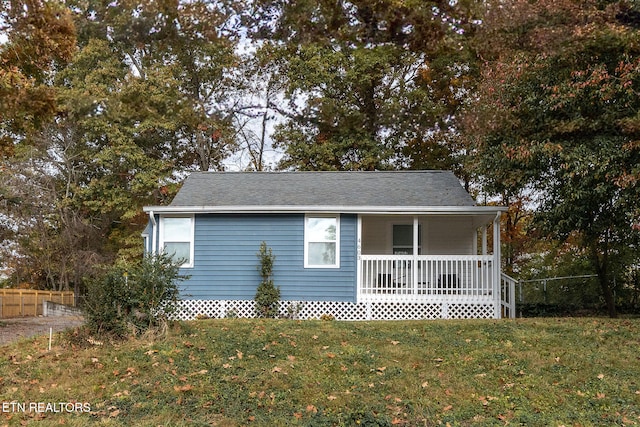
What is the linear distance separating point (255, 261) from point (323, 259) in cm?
150

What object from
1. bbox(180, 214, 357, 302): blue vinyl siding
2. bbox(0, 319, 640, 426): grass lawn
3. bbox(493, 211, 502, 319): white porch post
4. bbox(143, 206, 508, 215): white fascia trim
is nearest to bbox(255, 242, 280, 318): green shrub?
bbox(180, 214, 357, 302): blue vinyl siding

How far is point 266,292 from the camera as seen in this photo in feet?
42.2

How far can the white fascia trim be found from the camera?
12688 millimetres

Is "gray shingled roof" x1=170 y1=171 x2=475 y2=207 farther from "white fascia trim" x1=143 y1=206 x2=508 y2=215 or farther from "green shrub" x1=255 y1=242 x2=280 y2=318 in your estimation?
"green shrub" x1=255 y1=242 x2=280 y2=318

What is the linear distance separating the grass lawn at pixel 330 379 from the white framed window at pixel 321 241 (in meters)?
3.73

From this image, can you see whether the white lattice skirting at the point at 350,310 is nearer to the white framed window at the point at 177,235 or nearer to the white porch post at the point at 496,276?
the white porch post at the point at 496,276

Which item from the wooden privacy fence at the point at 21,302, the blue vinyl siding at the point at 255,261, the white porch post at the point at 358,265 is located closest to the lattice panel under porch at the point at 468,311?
the white porch post at the point at 358,265

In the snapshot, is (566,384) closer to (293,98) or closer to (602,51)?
(602,51)

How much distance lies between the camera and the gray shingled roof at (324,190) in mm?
13430

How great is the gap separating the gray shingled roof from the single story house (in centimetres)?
6

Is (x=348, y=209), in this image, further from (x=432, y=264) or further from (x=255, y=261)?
(x=255, y=261)

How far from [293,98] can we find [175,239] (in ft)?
37.6

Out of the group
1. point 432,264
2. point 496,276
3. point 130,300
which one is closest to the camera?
point 130,300

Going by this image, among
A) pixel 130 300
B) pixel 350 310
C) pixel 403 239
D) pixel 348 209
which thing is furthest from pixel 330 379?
pixel 403 239
